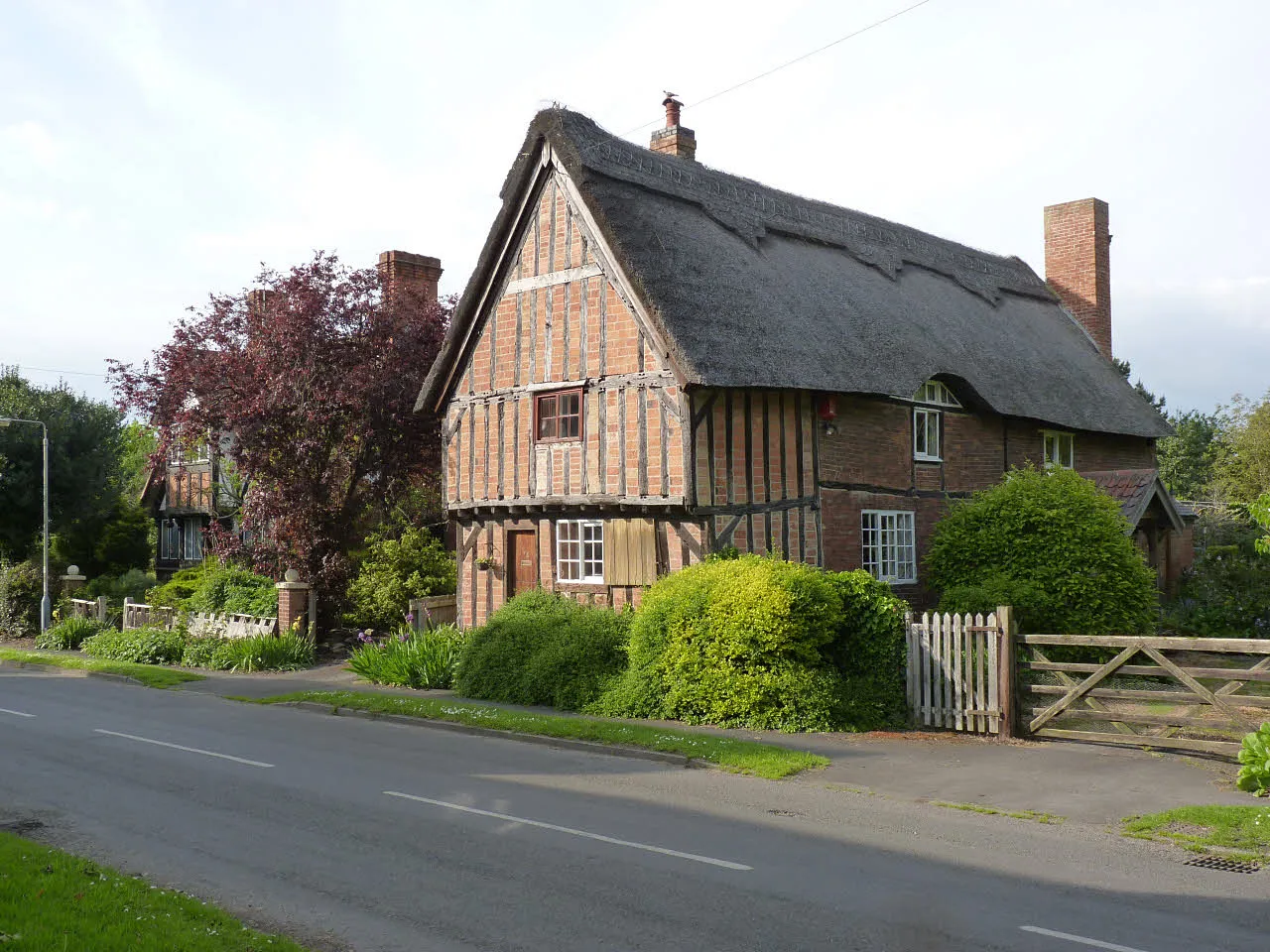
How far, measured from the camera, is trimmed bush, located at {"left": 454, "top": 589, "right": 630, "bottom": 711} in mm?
16906

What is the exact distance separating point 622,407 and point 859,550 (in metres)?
5.50

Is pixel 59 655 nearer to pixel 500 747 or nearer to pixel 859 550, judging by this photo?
pixel 500 747

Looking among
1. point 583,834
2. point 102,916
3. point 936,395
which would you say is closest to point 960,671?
point 583,834

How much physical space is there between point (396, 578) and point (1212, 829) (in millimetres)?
17421

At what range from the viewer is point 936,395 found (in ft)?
75.9

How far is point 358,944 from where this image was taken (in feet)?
21.6

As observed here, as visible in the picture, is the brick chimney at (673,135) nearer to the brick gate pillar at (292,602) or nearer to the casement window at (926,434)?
the casement window at (926,434)

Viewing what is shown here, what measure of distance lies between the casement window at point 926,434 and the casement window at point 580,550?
705 cm

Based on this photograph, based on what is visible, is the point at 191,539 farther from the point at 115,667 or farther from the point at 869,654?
the point at 869,654

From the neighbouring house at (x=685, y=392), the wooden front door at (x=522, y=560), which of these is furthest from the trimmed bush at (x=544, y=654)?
the wooden front door at (x=522, y=560)

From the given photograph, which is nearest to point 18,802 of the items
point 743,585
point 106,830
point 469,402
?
point 106,830

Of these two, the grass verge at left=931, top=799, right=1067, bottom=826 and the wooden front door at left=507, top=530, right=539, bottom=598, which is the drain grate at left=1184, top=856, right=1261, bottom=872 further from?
the wooden front door at left=507, top=530, right=539, bottom=598

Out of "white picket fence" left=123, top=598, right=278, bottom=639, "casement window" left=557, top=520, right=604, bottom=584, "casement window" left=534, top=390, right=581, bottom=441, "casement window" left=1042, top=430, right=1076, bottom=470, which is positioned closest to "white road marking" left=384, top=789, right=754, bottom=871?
"casement window" left=557, top=520, right=604, bottom=584

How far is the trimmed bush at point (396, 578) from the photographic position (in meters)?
23.5
